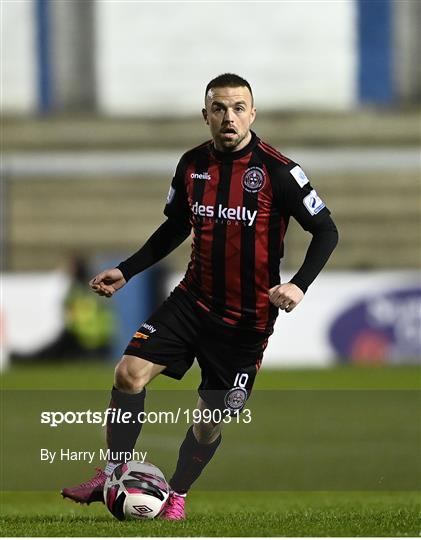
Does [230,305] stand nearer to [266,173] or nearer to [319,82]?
[266,173]

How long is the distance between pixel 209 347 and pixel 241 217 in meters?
0.65

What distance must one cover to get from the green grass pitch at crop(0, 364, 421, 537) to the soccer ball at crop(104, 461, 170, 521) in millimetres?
73

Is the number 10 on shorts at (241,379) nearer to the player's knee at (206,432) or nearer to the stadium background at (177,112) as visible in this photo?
the player's knee at (206,432)

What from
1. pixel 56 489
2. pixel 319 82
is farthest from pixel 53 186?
pixel 56 489

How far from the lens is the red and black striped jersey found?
6250 mm

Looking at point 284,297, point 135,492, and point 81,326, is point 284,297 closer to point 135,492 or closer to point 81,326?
point 135,492

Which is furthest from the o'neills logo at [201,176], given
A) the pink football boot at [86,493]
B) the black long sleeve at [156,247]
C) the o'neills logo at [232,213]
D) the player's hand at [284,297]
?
the pink football boot at [86,493]

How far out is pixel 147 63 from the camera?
22.5 m

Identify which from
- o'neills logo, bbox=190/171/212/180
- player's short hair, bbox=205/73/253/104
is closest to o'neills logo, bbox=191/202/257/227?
o'neills logo, bbox=190/171/212/180

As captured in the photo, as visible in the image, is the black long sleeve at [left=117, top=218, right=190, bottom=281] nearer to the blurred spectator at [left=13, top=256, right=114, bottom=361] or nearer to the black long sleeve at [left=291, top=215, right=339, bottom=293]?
the black long sleeve at [left=291, top=215, right=339, bottom=293]

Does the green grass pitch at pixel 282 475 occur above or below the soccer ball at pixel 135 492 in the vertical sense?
below

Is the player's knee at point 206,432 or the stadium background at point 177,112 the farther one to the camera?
the stadium background at point 177,112

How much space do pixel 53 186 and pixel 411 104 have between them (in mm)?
5706

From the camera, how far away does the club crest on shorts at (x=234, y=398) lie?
6.50 meters
